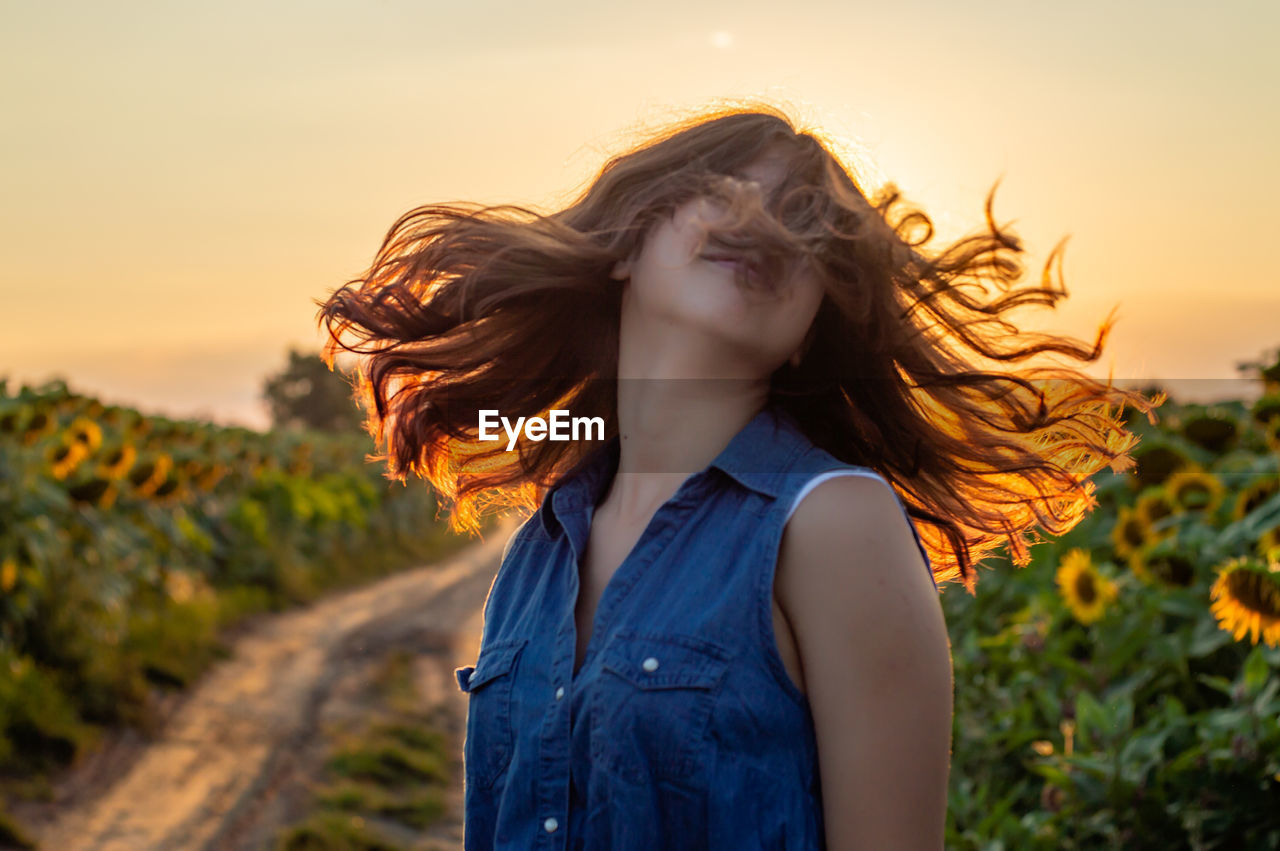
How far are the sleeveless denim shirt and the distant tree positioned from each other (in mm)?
32108

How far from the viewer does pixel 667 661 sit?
1.43m

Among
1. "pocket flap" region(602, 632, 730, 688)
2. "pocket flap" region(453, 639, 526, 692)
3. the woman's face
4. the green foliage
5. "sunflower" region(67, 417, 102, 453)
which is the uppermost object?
the woman's face

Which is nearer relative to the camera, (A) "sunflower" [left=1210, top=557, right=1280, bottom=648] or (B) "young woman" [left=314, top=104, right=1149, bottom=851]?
(B) "young woman" [left=314, top=104, right=1149, bottom=851]

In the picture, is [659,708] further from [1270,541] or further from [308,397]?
[308,397]

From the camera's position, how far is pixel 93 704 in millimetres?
5453

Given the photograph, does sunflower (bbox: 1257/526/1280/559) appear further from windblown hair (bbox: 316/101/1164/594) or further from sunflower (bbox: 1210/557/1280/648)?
windblown hair (bbox: 316/101/1164/594)

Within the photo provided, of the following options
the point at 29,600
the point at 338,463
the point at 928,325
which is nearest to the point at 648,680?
the point at 928,325

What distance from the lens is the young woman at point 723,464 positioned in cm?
139

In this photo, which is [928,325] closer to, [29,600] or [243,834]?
[243,834]

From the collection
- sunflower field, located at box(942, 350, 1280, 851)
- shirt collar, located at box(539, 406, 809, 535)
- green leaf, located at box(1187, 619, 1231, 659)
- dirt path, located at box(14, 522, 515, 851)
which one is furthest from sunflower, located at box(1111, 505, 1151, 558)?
dirt path, located at box(14, 522, 515, 851)

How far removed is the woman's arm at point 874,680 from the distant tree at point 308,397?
3243 centimetres

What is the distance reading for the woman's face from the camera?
1566 mm

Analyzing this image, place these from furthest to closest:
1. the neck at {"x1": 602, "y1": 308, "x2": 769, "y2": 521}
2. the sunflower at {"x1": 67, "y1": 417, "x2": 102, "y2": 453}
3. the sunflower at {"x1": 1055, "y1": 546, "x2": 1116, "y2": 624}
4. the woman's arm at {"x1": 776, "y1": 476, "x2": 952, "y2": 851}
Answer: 1. the sunflower at {"x1": 67, "y1": 417, "x2": 102, "y2": 453}
2. the sunflower at {"x1": 1055, "y1": 546, "x2": 1116, "y2": 624}
3. the neck at {"x1": 602, "y1": 308, "x2": 769, "y2": 521}
4. the woman's arm at {"x1": 776, "y1": 476, "x2": 952, "y2": 851}

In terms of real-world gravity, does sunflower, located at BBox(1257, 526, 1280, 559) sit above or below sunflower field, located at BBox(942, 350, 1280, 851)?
above
